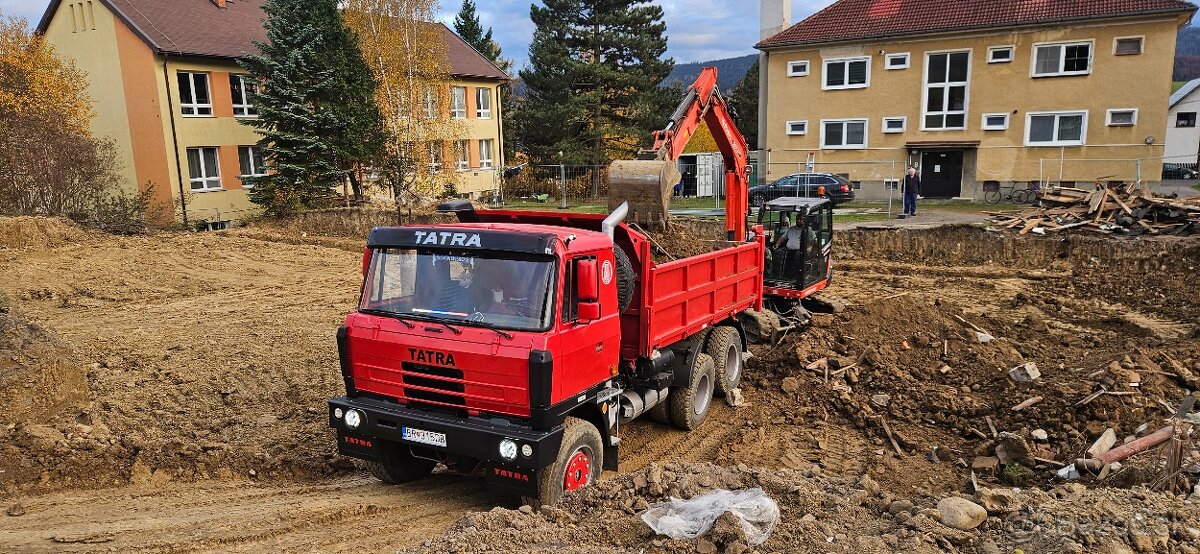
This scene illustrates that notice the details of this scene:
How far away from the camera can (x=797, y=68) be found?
1208 inches

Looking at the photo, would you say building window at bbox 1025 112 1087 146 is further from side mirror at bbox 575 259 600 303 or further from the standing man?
side mirror at bbox 575 259 600 303

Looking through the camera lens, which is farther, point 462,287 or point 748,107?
point 748,107

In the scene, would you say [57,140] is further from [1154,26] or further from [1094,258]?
[1154,26]

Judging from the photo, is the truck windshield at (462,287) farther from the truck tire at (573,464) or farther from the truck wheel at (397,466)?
the truck wheel at (397,466)

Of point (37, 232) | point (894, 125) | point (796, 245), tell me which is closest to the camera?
point (796, 245)

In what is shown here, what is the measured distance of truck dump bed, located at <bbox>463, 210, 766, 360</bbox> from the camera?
723 cm

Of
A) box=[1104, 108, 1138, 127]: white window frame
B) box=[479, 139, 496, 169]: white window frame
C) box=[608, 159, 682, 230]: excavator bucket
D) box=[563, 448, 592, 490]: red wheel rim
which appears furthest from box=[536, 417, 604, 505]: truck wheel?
box=[479, 139, 496, 169]: white window frame

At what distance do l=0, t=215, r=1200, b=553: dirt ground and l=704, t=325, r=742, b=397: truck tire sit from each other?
356 millimetres

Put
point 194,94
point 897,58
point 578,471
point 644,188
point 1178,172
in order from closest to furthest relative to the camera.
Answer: point 578,471
point 644,188
point 194,94
point 897,58
point 1178,172

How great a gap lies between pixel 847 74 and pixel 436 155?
16416 millimetres

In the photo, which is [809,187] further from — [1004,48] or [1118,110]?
[1118,110]

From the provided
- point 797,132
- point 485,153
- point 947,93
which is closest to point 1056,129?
point 947,93

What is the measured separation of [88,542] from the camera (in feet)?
18.9

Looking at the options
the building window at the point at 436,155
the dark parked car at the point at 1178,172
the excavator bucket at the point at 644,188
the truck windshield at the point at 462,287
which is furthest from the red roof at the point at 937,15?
the truck windshield at the point at 462,287
